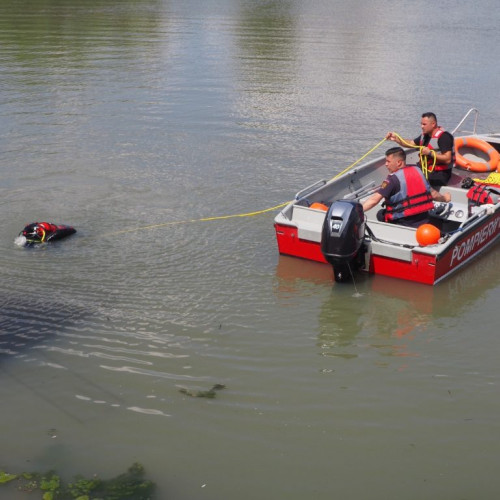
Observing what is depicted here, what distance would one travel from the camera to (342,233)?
8297 mm

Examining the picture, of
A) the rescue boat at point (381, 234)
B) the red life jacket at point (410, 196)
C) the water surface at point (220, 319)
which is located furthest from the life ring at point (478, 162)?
the red life jacket at point (410, 196)

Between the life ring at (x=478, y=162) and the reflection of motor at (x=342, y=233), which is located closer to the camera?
the reflection of motor at (x=342, y=233)

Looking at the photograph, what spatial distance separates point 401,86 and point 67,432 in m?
14.5

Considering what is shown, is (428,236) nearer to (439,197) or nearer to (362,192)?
(439,197)

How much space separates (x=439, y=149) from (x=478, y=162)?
178cm

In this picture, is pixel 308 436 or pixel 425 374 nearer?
pixel 308 436

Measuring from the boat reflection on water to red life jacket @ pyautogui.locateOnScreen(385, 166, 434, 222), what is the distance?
2.78 feet

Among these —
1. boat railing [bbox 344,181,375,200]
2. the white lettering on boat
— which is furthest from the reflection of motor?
boat railing [bbox 344,181,375,200]

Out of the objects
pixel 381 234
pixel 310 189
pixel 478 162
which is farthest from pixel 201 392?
pixel 478 162

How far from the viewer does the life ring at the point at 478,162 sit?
40.0ft

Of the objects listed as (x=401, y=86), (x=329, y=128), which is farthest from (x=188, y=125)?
(x=401, y=86)

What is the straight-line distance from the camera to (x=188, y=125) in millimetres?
15195

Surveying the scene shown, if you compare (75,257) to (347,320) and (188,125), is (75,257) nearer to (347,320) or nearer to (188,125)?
(347,320)

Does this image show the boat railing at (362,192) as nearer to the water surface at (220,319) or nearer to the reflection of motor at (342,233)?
the water surface at (220,319)
